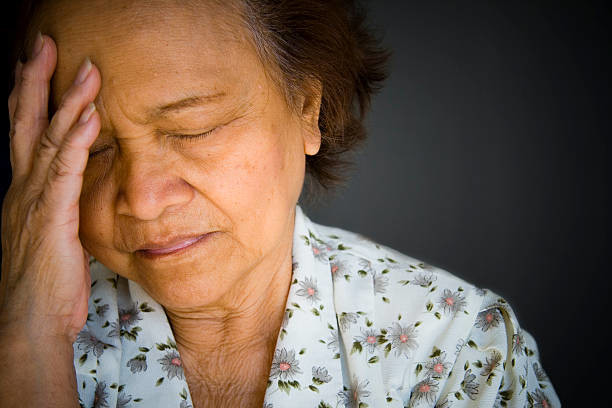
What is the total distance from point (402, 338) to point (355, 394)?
0.65 feet

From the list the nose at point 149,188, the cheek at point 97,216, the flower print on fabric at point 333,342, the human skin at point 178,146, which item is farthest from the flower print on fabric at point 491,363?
the cheek at point 97,216

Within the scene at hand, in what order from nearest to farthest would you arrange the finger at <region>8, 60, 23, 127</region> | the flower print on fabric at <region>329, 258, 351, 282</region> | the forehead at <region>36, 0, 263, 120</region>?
the forehead at <region>36, 0, 263, 120</region> → the finger at <region>8, 60, 23, 127</region> → the flower print on fabric at <region>329, 258, 351, 282</region>

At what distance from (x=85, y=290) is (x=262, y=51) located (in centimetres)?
70

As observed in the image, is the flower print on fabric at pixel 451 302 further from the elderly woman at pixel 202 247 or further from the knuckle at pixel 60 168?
the knuckle at pixel 60 168

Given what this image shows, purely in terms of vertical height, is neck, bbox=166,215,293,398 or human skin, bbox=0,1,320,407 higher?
human skin, bbox=0,1,320,407

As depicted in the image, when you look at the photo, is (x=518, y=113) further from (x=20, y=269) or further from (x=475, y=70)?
(x=20, y=269)

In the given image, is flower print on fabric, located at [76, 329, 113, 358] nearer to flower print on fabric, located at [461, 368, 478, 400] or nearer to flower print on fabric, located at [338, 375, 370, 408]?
flower print on fabric, located at [338, 375, 370, 408]


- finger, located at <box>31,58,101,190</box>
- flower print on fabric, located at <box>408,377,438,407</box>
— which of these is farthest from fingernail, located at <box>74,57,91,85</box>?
flower print on fabric, located at <box>408,377,438,407</box>

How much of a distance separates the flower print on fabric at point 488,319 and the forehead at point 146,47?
91 centimetres

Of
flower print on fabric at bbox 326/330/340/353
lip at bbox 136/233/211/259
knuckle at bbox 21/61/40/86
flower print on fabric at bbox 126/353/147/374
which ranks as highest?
knuckle at bbox 21/61/40/86

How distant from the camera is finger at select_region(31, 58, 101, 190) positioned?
1112 millimetres

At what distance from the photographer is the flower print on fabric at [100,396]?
52.0 inches

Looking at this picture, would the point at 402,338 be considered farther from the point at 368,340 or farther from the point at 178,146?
the point at 178,146

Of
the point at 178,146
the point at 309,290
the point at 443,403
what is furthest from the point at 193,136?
the point at 443,403
